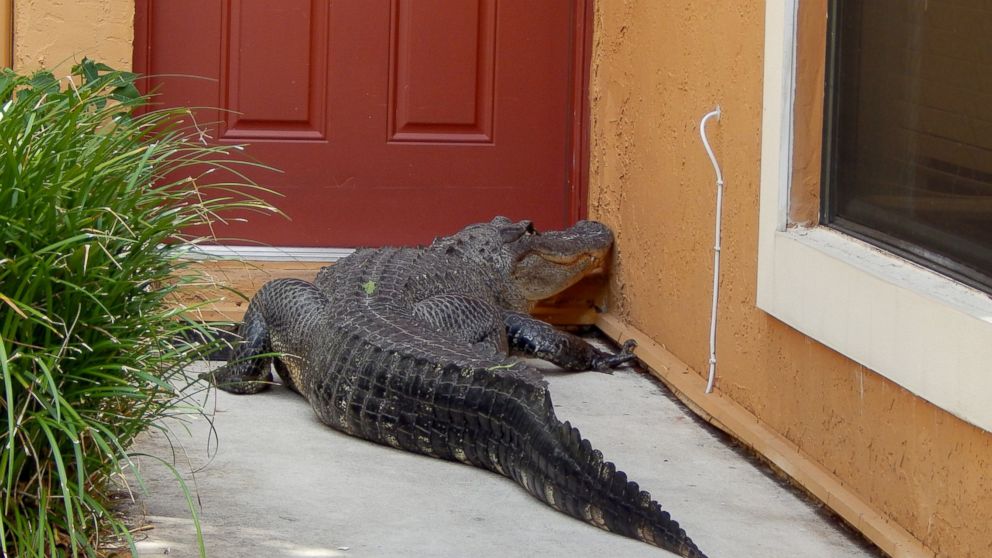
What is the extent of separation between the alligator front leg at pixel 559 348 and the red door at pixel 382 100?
78cm

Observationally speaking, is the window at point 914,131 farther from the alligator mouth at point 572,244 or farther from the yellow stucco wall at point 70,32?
the yellow stucco wall at point 70,32

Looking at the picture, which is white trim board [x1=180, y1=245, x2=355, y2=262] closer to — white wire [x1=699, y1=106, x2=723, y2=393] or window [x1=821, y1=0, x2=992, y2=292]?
white wire [x1=699, y1=106, x2=723, y2=393]

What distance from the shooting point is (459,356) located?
3.88 meters

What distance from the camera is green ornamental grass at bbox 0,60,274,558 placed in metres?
2.45

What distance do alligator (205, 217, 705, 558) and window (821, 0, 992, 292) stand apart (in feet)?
3.19

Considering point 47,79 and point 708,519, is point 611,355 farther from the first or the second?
point 47,79

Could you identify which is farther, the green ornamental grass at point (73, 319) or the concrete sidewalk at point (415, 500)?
the concrete sidewalk at point (415, 500)

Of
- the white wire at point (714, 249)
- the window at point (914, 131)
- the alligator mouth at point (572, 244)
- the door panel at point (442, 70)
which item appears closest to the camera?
the window at point (914, 131)

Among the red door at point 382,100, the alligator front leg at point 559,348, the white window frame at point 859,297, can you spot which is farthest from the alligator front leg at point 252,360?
the white window frame at point 859,297

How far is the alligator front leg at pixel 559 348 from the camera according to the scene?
16.4 feet

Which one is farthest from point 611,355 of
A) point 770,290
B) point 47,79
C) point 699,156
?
point 47,79

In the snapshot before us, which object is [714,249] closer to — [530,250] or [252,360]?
[530,250]

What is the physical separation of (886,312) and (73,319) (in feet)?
6.18

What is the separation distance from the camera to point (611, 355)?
5129 millimetres
